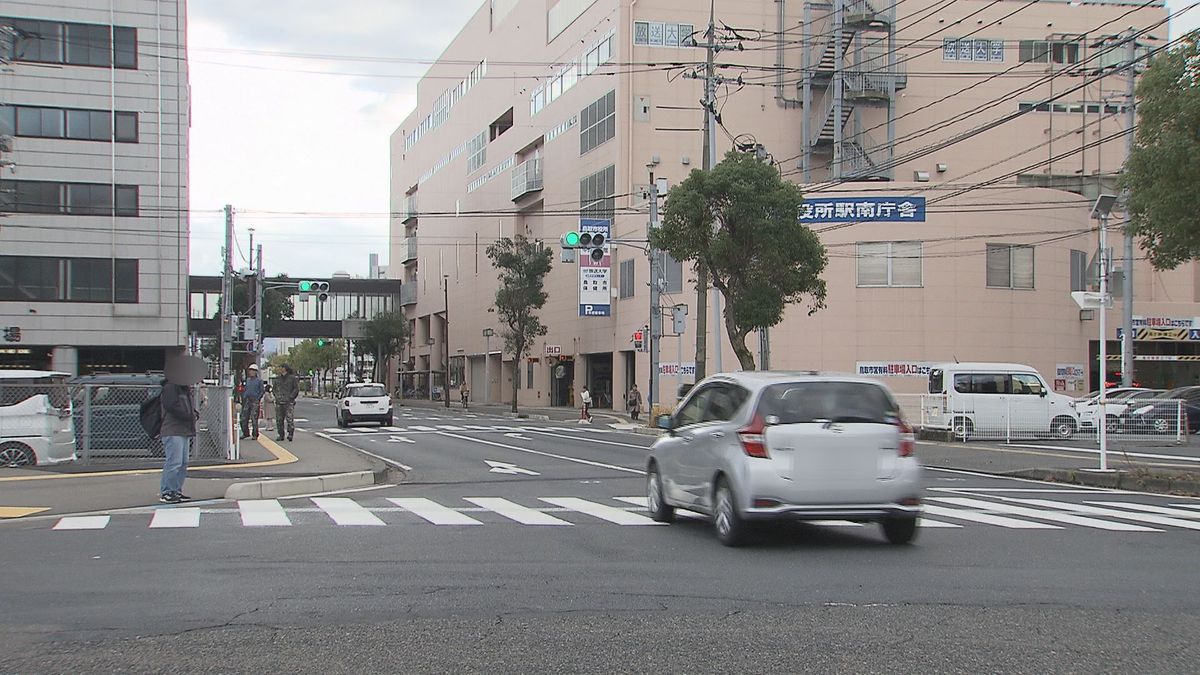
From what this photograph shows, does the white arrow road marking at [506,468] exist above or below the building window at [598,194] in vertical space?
below

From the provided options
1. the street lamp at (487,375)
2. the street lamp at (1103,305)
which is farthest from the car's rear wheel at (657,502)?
the street lamp at (487,375)

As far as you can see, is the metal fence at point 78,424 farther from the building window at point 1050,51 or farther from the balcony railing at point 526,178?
the building window at point 1050,51

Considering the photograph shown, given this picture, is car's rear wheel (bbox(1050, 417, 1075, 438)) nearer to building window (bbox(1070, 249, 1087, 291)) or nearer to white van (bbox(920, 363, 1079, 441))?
white van (bbox(920, 363, 1079, 441))

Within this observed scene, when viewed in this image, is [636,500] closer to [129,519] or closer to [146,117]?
[129,519]

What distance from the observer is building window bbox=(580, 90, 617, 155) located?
55750mm

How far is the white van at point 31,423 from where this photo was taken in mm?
17594

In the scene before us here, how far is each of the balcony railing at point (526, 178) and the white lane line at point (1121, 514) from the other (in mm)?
54123

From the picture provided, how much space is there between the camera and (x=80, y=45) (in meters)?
43.3

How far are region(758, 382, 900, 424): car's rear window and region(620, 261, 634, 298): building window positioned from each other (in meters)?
43.3

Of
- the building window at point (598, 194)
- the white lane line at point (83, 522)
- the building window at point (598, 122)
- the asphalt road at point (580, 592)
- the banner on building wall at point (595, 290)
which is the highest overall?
the building window at point (598, 122)

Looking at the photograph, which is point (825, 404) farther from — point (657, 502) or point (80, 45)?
point (80, 45)

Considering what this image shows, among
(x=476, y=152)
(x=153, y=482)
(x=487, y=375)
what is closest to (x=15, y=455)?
(x=153, y=482)

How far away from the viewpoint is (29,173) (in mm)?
42781

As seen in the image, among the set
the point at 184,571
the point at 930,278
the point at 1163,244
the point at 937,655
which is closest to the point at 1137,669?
the point at 937,655
